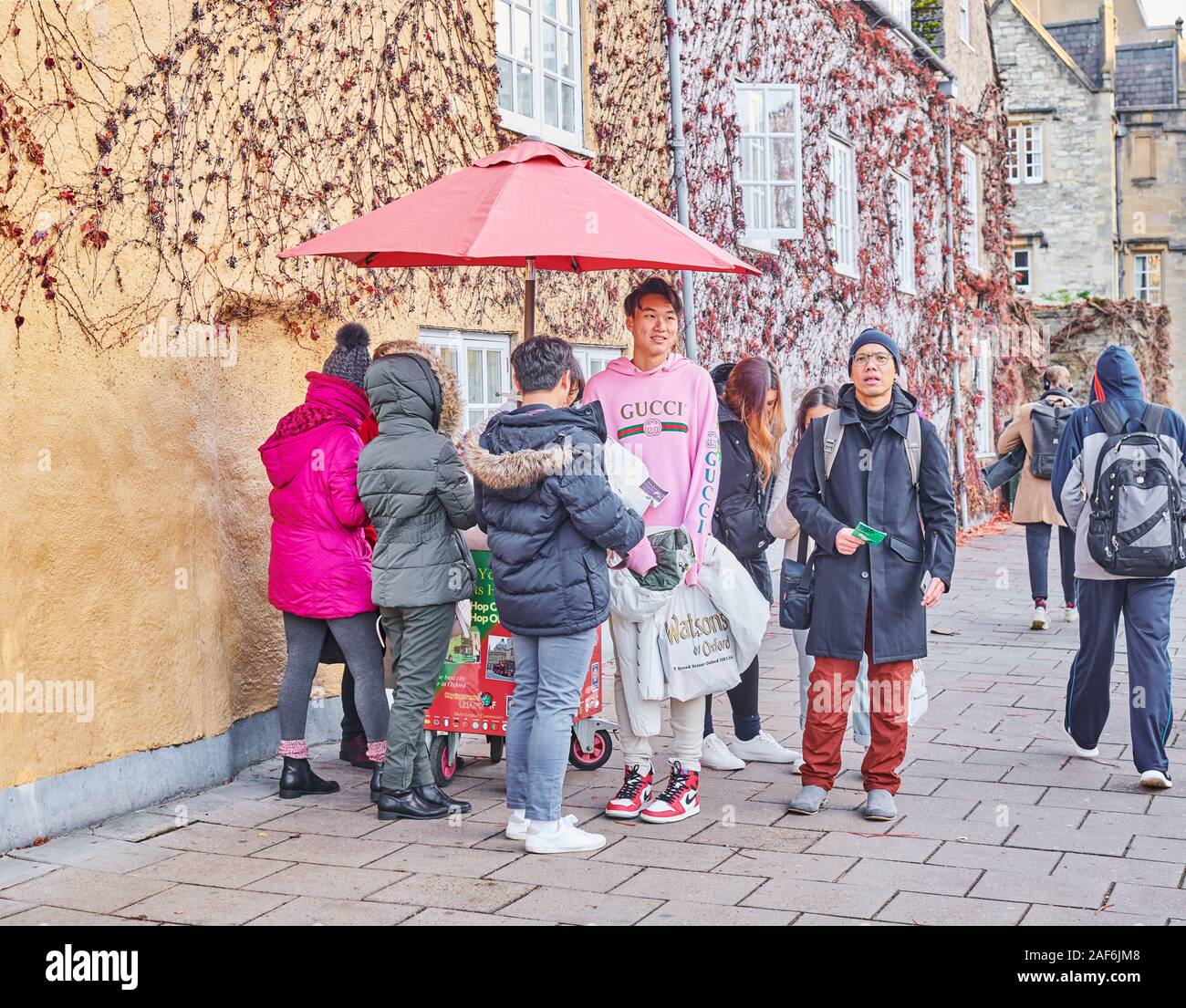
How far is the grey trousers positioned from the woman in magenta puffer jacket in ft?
0.79

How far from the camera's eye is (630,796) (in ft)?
18.7

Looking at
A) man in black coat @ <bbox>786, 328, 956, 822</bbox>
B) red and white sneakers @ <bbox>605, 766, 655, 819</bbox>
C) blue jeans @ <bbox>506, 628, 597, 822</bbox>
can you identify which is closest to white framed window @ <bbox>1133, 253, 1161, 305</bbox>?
man in black coat @ <bbox>786, 328, 956, 822</bbox>

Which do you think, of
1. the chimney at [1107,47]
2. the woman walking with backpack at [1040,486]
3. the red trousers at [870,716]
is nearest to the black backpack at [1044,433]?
the woman walking with backpack at [1040,486]

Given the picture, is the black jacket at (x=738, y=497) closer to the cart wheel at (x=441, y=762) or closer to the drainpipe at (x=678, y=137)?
the cart wheel at (x=441, y=762)

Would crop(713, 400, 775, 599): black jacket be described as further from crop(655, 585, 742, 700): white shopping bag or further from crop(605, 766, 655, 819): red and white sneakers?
crop(605, 766, 655, 819): red and white sneakers

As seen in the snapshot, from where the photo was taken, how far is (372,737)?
6.14m

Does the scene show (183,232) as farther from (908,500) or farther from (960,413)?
(960,413)

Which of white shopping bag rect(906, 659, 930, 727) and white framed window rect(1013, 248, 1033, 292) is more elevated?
white framed window rect(1013, 248, 1033, 292)

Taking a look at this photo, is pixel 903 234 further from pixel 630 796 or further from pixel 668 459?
pixel 630 796

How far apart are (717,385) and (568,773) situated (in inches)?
78.5

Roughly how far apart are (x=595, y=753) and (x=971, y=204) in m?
16.7

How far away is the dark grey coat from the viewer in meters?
5.61

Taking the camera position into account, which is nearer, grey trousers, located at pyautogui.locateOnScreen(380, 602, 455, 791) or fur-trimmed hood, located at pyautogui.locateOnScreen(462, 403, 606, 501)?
fur-trimmed hood, located at pyautogui.locateOnScreen(462, 403, 606, 501)
